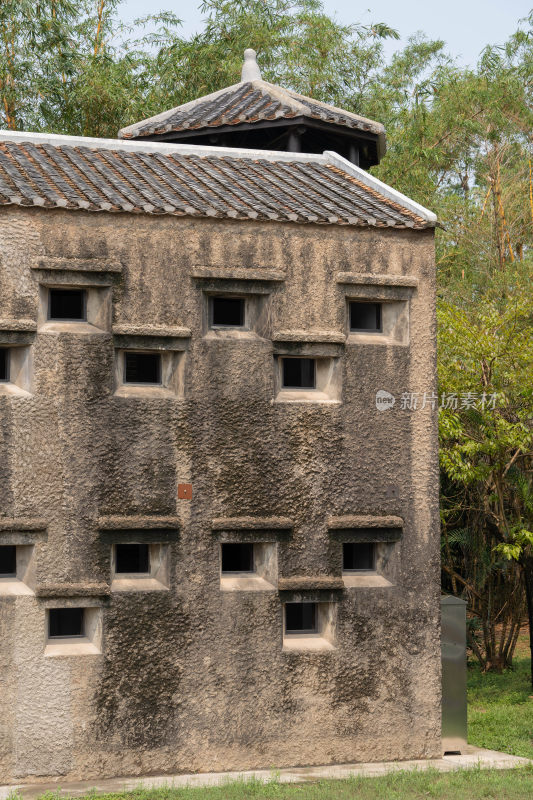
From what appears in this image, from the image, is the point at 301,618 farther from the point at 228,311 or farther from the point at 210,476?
the point at 228,311

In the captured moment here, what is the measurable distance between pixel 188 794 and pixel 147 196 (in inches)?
226

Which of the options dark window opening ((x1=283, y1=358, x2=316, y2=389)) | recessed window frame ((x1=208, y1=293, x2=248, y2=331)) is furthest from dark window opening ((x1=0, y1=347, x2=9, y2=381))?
dark window opening ((x1=283, y1=358, x2=316, y2=389))

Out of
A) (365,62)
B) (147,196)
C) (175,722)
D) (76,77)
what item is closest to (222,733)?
(175,722)

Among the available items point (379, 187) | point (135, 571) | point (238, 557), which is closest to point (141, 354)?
point (135, 571)

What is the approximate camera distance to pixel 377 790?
32.7 feet

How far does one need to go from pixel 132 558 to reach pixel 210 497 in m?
0.98

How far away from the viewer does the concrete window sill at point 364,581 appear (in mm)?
11430

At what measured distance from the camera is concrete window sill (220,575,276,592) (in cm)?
1104

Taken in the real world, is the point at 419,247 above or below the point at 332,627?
above

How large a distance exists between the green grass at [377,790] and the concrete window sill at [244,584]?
182 centimetres

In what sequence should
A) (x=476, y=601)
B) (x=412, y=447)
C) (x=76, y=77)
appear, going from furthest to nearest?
(x=76, y=77) < (x=476, y=601) < (x=412, y=447)

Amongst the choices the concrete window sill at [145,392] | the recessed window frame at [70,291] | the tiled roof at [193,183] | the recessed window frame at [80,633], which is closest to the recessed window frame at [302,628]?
the recessed window frame at [80,633]

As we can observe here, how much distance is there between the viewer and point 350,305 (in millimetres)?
11867

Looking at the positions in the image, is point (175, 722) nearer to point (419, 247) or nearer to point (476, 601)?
point (419, 247)
